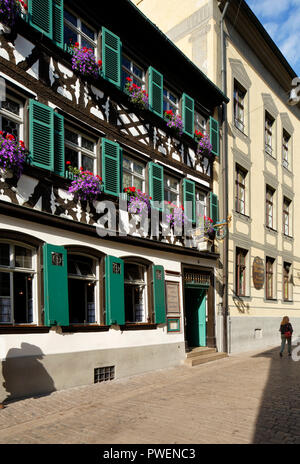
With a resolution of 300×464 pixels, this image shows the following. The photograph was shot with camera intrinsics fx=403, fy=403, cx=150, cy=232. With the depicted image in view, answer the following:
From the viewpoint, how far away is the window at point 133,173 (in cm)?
1118

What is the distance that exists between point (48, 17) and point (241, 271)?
11.6m

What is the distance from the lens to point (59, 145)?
354 inches

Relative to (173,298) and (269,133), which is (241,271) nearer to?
(173,298)

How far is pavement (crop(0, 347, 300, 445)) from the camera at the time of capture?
5.45m

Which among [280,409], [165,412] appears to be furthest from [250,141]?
→ [165,412]

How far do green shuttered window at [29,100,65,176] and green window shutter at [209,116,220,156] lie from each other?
23.7 ft

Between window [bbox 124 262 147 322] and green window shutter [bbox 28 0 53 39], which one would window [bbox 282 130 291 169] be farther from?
green window shutter [bbox 28 0 53 39]

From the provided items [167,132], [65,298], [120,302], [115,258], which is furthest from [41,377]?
[167,132]

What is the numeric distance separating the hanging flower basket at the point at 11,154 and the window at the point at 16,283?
1.50 m

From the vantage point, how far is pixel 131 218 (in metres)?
10.9

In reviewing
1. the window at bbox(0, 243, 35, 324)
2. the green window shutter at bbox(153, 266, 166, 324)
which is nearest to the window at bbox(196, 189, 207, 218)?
the green window shutter at bbox(153, 266, 166, 324)

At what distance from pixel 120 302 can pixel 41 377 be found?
8.76 ft

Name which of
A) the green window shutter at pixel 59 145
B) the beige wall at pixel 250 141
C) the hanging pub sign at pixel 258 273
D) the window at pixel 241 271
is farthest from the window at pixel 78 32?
the hanging pub sign at pixel 258 273

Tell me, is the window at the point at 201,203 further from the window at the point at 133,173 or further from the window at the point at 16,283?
the window at the point at 16,283
